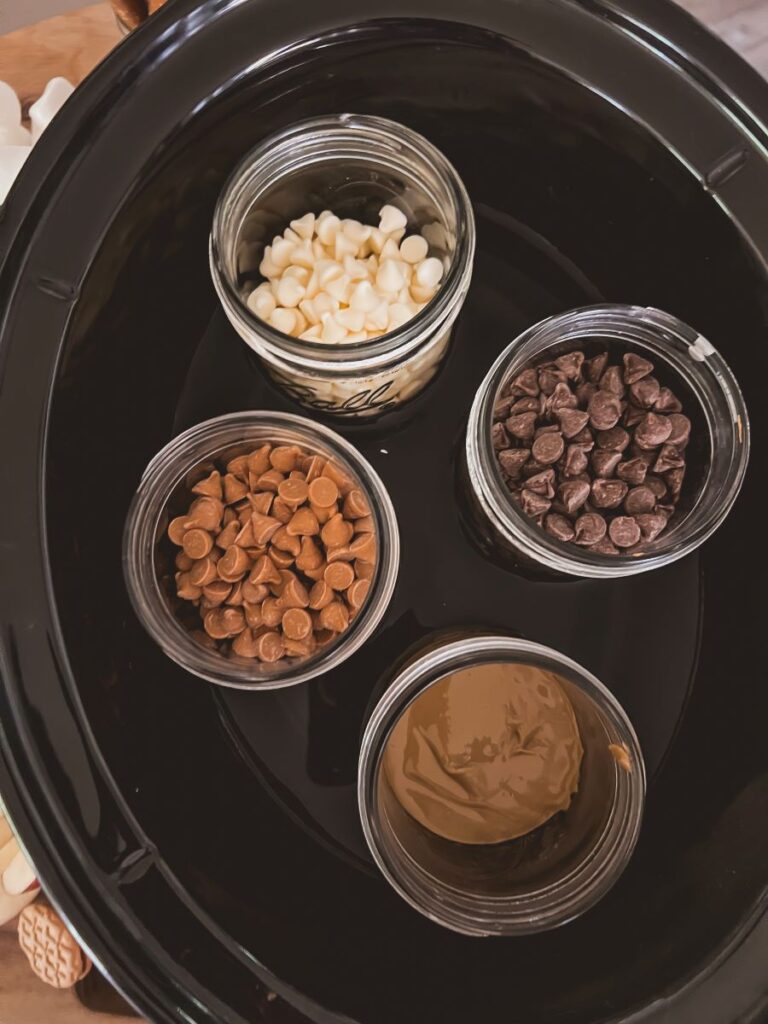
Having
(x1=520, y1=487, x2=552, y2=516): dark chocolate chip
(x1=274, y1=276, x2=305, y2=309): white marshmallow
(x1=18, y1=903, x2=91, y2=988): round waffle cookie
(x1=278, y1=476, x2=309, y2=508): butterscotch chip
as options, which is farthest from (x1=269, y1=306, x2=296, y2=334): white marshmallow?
(x1=18, y1=903, x2=91, y2=988): round waffle cookie

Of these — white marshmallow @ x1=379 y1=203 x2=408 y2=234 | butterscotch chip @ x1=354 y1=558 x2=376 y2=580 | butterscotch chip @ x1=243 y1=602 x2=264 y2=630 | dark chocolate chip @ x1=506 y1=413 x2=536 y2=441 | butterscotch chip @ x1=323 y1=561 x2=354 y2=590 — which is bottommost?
butterscotch chip @ x1=243 y1=602 x2=264 y2=630

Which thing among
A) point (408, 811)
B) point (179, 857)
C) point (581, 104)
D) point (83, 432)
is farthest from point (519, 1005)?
point (581, 104)

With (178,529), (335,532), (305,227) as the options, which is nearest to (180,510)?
(178,529)

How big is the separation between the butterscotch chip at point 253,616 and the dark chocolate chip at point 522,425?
232mm

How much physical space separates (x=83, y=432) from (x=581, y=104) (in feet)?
1.43

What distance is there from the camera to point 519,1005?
61cm

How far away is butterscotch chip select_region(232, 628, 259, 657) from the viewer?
0.63 m

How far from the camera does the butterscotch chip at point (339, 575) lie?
0.62 metres

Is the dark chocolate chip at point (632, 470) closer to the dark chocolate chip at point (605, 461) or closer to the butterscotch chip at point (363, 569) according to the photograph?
the dark chocolate chip at point (605, 461)

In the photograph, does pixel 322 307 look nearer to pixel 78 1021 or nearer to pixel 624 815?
pixel 624 815

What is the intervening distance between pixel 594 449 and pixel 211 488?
0.29 metres

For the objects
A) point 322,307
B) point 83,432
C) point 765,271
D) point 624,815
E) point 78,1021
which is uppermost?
point 765,271

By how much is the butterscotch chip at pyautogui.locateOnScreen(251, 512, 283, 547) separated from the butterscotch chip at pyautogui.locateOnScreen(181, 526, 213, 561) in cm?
4

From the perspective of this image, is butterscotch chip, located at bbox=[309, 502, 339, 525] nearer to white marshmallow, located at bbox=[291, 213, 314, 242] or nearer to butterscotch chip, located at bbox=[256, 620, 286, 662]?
butterscotch chip, located at bbox=[256, 620, 286, 662]
